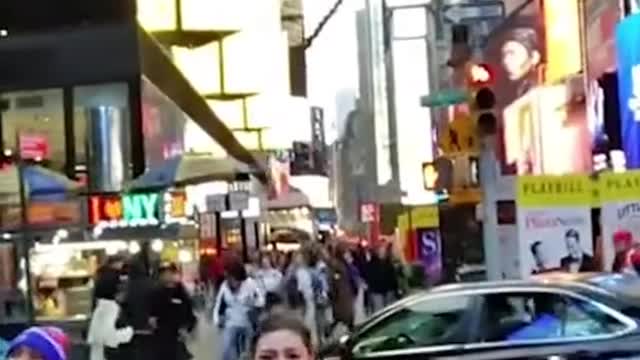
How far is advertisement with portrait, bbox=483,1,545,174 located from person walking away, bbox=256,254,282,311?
29.7 ft

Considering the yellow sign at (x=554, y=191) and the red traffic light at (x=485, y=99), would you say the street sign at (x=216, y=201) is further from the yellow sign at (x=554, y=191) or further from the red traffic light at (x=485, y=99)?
the yellow sign at (x=554, y=191)

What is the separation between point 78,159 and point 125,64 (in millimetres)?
2491

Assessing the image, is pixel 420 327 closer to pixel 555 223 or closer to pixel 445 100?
pixel 555 223

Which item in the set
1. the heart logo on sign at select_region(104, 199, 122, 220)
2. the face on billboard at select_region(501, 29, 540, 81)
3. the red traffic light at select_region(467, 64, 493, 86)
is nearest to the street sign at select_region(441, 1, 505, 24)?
the face on billboard at select_region(501, 29, 540, 81)

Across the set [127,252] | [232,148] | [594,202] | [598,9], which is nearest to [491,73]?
[594,202]

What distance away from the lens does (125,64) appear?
1931 centimetres

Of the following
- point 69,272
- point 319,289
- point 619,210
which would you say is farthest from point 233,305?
point 619,210

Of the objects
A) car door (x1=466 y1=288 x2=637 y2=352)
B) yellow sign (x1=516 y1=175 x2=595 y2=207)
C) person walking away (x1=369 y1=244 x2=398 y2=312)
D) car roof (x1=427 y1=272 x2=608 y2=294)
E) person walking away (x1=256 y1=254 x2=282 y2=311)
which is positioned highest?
yellow sign (x1=516 y1=175 x2=595 y2=207)

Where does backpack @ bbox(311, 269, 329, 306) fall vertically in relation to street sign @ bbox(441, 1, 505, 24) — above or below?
below

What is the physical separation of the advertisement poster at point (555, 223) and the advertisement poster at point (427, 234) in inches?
777

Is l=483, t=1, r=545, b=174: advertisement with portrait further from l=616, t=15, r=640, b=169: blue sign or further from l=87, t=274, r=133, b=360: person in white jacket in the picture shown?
l=87, t=274, r=133, b=360: person in white jacket

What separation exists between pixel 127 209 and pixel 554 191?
5.10 meters

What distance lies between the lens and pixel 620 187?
17172mm

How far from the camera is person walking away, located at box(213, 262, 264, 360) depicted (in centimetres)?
2112
